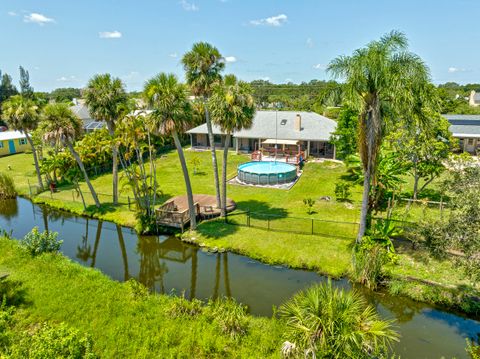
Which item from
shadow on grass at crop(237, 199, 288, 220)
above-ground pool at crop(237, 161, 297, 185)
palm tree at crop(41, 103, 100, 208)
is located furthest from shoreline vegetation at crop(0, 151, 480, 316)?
palm tree at crop(41, 103, 100, 208)

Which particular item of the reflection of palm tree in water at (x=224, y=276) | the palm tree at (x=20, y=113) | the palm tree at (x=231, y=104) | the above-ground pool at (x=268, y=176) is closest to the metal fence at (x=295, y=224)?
the reflection of palm tree in water at (x=224, y=276)

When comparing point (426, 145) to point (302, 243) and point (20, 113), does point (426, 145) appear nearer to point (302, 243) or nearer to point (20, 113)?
point (302, 243)

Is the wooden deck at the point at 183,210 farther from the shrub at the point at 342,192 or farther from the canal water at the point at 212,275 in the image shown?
the shrub at the point at 342,192

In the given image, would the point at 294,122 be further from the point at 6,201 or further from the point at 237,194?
the point at 6,201

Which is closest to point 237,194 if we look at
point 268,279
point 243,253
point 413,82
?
point 243,253

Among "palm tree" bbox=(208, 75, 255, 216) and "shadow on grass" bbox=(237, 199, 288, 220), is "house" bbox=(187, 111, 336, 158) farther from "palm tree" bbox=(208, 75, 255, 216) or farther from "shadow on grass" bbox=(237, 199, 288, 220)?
"palm tree" bbox=(208, 75, 255, 216)
